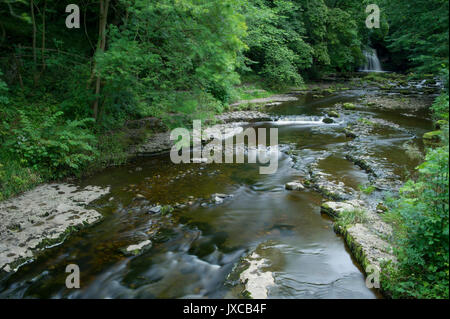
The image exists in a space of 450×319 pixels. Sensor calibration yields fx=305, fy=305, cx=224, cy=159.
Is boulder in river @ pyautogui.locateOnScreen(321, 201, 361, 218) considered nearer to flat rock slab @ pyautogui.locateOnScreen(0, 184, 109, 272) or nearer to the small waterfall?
flat rock slab @ pyautogui.locateOnScreen(0, 184, 109, 272)

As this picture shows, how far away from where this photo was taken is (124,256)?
16.7 ft

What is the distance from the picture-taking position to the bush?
287 inches

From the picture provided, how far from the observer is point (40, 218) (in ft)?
19.4

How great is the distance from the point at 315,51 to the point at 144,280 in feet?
86.5

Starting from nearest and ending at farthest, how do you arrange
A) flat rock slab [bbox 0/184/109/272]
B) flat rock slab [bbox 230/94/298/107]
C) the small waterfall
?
flat rock slab [bbox 0/184/109/272]
flat rock slab [bbox 230/94/298/107]
the small waterfall

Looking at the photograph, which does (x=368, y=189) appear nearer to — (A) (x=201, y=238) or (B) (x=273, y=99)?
(A) (x=201, y=238)

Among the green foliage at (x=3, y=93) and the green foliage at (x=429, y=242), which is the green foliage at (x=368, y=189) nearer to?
the green foliage at (x=429, y=242)

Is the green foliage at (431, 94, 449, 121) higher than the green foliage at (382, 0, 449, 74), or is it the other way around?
the green foliage at (382, 0, 449, 74)

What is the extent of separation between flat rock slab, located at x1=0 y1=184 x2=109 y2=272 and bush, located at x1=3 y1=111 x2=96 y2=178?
0.58 meters

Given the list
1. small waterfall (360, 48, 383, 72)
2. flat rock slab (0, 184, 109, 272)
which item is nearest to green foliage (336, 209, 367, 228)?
flat rock slab (0, 184, 109, 272)

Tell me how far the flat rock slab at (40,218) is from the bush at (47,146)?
1.91ft

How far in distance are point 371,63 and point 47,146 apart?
38382mm

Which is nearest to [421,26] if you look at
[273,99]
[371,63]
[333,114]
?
[333,114]
